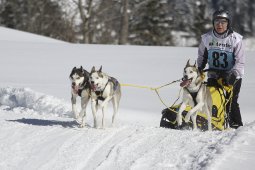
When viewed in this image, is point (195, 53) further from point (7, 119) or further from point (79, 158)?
point (79, 158)

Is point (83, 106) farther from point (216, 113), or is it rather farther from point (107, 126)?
point (216, 113)

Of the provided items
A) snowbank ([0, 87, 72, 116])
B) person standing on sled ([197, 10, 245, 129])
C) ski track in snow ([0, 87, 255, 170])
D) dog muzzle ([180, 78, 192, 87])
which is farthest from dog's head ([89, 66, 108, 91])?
snowbank ([0, 87, 72, 116])

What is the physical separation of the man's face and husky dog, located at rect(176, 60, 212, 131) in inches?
27.4

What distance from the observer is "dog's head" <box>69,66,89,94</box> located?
6730 millimetres

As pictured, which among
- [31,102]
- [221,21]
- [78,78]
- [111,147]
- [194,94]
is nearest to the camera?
[111,147]

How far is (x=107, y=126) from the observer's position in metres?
7.45

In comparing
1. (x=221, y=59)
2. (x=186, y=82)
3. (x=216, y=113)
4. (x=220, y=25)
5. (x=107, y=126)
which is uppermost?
(x=220, y=25)

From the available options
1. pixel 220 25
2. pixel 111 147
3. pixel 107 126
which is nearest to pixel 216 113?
pixel 220 25

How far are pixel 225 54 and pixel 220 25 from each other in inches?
15.9

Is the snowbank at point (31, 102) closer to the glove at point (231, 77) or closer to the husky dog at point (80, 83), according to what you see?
the husky dog at point (80, 83)

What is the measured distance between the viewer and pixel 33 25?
36406 mm

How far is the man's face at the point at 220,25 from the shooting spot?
6.84 meters

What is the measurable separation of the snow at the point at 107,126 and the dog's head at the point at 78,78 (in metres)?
0.54

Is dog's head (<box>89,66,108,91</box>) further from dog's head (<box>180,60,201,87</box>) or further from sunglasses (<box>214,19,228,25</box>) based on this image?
sunglasses (<box>214,19,228,25</box>)
